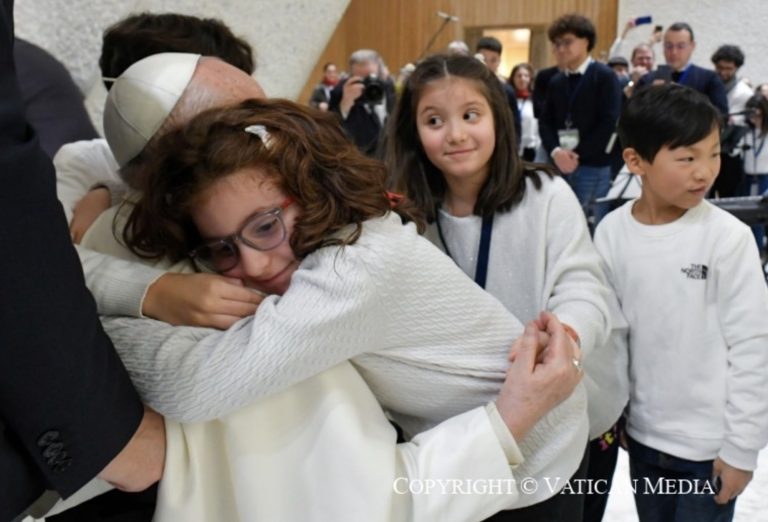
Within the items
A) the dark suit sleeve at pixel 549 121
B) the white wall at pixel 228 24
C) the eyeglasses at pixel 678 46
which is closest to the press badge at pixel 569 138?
the dark suit sleeve at pixel 549 121

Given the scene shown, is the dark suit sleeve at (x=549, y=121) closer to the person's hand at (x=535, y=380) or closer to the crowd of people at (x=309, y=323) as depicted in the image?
the crowd of people at (x=309, y=323)

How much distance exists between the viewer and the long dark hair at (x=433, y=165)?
1.41 meters

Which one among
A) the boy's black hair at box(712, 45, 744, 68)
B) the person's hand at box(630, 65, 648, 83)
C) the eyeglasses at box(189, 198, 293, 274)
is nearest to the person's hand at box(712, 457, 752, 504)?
the eyeglasses at box(189, 198, 293, 274)

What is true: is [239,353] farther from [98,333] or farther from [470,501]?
[470,501]

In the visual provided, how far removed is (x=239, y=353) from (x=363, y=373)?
0.22 metres

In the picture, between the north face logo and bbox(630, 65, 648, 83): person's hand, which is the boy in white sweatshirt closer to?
the north face logo

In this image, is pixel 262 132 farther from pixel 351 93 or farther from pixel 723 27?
pixel 723 27

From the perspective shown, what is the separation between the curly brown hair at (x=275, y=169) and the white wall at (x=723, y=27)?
34.0 ft

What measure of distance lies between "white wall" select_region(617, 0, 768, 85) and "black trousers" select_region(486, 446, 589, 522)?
10177mm

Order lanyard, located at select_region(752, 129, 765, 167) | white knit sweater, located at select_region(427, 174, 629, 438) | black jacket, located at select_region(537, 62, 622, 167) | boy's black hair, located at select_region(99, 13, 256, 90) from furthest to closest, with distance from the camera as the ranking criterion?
lanyard, located at select_region(752, 129, 765, 167)
black jacket, located at select_region(537, 62, 622, 167)
white knit sweater, located at select_region(427, 174, 629, 438)
boy's black hair, located at select_region(99, 13, 256, 90)

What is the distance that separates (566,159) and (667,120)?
10.4 ft

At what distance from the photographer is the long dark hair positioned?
1414 mm
